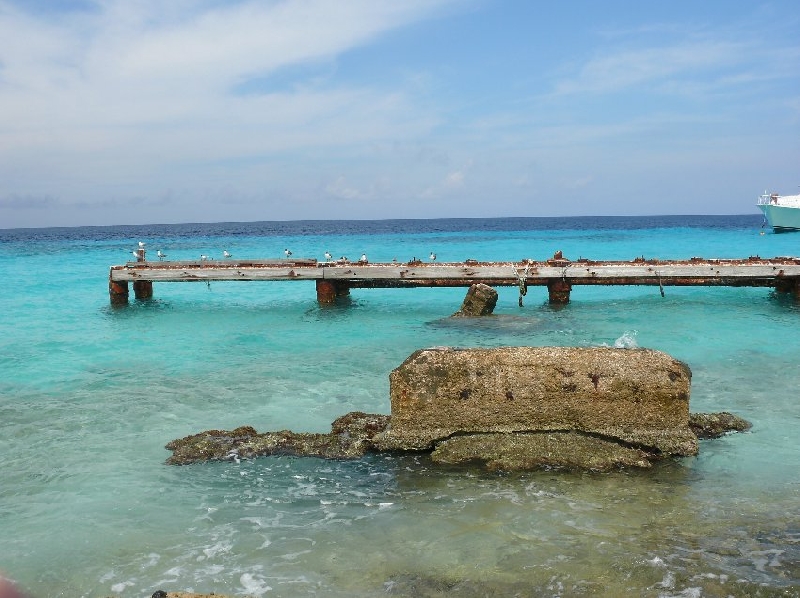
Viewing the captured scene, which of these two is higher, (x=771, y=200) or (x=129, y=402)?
(x=771, y=200)

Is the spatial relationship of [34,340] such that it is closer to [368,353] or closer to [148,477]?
[368,353]

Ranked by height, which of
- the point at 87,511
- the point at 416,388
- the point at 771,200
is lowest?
the point at 87,511

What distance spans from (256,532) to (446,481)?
2002 millimetres

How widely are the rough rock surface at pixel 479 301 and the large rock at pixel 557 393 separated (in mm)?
10726

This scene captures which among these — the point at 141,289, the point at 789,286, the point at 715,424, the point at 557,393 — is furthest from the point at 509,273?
the point at 141,289

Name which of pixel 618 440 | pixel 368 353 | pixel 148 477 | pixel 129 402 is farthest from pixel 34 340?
pixel 618 440

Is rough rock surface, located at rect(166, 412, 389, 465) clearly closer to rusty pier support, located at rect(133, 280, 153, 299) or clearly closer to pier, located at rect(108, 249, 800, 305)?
pier, located at rect(108, 249, 800, 305)

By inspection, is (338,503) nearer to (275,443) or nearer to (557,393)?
(275,443)

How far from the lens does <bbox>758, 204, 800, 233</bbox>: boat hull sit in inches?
2665

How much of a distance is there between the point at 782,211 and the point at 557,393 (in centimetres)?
7419

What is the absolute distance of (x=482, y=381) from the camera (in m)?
6.98

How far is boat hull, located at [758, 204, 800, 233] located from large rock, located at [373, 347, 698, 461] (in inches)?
2790

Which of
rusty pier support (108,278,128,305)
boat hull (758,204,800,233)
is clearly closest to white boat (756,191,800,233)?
boat hull (758,204,800,233)

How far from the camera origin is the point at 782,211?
69.0 metres
